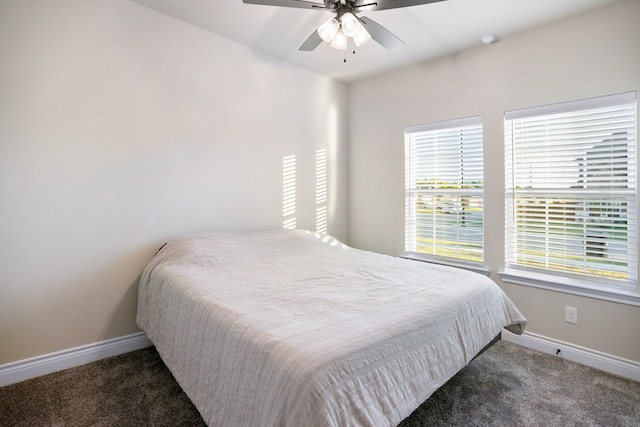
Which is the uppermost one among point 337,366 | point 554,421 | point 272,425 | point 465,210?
point 465,210

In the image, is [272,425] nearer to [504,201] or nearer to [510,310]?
[510,310]

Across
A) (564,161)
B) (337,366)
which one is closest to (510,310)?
(564,161)

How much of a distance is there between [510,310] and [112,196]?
2.87 m

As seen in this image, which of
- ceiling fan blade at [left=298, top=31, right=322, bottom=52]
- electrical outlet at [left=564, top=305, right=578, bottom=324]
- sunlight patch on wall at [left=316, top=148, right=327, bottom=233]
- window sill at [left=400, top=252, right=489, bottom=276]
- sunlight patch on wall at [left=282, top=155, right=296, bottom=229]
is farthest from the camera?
sunlight patch on wall at [left=316, top=148, right=327, bottom=233]

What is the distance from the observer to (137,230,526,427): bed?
1081 mm

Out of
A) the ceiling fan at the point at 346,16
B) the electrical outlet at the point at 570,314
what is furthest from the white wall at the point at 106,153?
the electrical outlet at the point at 570,314

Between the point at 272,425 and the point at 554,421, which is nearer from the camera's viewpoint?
the point at 272,425

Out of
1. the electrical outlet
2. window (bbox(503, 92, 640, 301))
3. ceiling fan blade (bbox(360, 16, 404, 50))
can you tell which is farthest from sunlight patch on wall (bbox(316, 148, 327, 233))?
the electrical outlet

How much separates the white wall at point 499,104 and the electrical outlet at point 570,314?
1.2 inches

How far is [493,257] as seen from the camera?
9.35ft

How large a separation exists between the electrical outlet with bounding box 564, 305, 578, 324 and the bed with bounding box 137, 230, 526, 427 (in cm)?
65

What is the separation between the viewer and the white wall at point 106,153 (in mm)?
2016

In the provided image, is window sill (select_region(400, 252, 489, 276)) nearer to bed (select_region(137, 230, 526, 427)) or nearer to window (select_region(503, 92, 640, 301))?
window (select_region(503, 92, 640, 301))

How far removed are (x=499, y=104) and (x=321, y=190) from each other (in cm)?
193
